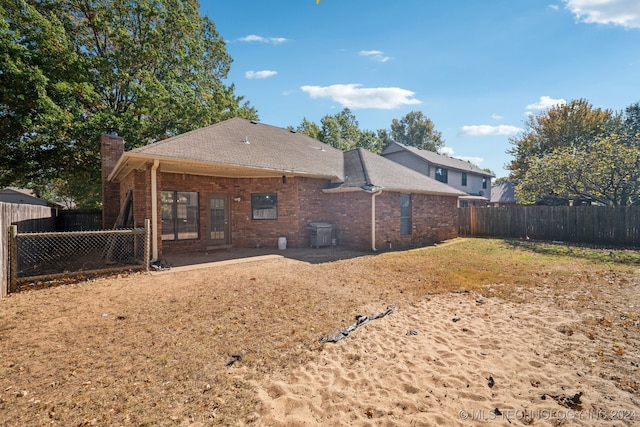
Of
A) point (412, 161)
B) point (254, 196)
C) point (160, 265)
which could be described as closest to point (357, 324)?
point (160, 265)

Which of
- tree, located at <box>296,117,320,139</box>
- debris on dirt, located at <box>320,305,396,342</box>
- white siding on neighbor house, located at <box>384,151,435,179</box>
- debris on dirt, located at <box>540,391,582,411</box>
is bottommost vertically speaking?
debris on dirt, located at <box>540,391,582,411</box>

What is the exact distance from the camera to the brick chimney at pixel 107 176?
1240 centimetres

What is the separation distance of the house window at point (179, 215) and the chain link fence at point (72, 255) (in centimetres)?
131

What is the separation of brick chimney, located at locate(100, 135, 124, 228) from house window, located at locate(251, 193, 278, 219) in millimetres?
6247

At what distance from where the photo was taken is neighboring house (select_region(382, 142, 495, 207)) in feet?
83.2

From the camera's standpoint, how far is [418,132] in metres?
47.2

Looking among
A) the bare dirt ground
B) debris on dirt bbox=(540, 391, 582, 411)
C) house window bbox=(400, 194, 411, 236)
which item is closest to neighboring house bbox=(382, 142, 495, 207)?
house window bbox=(400, 194, 411, 236)

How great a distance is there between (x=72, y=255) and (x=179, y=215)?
159 inches

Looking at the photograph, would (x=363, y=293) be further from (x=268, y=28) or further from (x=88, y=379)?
(x=268, y=28)

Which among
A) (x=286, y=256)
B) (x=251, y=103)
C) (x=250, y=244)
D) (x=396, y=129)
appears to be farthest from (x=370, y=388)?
(x=396, y=129)

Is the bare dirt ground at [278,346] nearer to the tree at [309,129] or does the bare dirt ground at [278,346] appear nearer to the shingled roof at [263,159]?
the shingled roof at [263,159]

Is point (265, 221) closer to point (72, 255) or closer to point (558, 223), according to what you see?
point (72, 255)

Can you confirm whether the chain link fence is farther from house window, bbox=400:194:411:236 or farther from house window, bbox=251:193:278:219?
house window, bbox=400:194:411:236

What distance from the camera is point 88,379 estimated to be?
2.90 m
